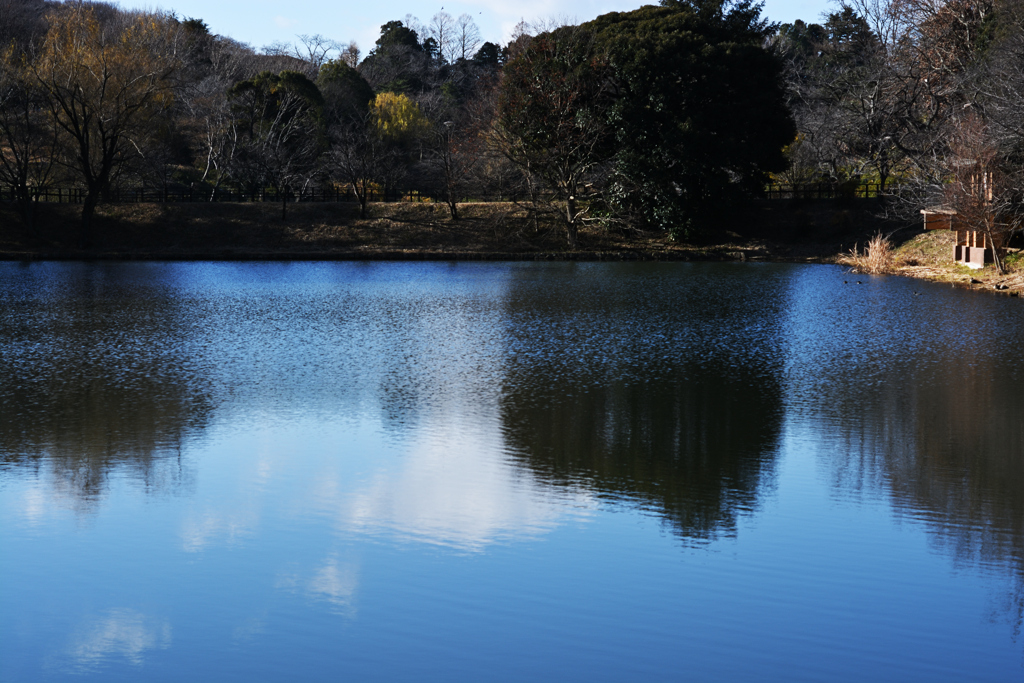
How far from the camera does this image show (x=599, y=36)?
42.3 metres

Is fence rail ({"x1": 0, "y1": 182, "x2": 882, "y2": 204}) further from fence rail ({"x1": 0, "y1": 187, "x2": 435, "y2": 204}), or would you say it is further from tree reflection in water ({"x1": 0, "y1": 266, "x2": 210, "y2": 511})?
tree reflection in water ({"x1": 0, "y1": 266, "x2": 210, "y2": 511})

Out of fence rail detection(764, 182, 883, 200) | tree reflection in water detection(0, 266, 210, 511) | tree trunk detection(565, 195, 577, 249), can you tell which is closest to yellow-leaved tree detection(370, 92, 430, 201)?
tree trunk detection(565, 195, 577, 249)

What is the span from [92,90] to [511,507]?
4025 cm

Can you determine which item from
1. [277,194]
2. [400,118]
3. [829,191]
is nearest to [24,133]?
[277,194]

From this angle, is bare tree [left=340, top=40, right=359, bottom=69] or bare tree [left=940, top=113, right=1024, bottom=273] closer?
bare tree [left=940, top=113, right=1024, bottom=273]

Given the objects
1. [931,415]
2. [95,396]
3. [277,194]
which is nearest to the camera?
[931,415]

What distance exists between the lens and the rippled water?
18.2 ft

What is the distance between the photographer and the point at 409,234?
146 ft

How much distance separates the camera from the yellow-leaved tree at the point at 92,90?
40438 millimetres

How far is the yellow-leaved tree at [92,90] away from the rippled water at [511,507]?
2619 centimetres

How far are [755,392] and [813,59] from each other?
63.0m

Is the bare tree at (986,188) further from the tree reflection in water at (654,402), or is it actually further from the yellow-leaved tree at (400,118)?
the yellow-leaved tree at (400,118)

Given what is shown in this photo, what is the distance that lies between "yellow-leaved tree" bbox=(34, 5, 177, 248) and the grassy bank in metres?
2.32

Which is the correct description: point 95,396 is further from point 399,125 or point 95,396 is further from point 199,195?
point 399,125
